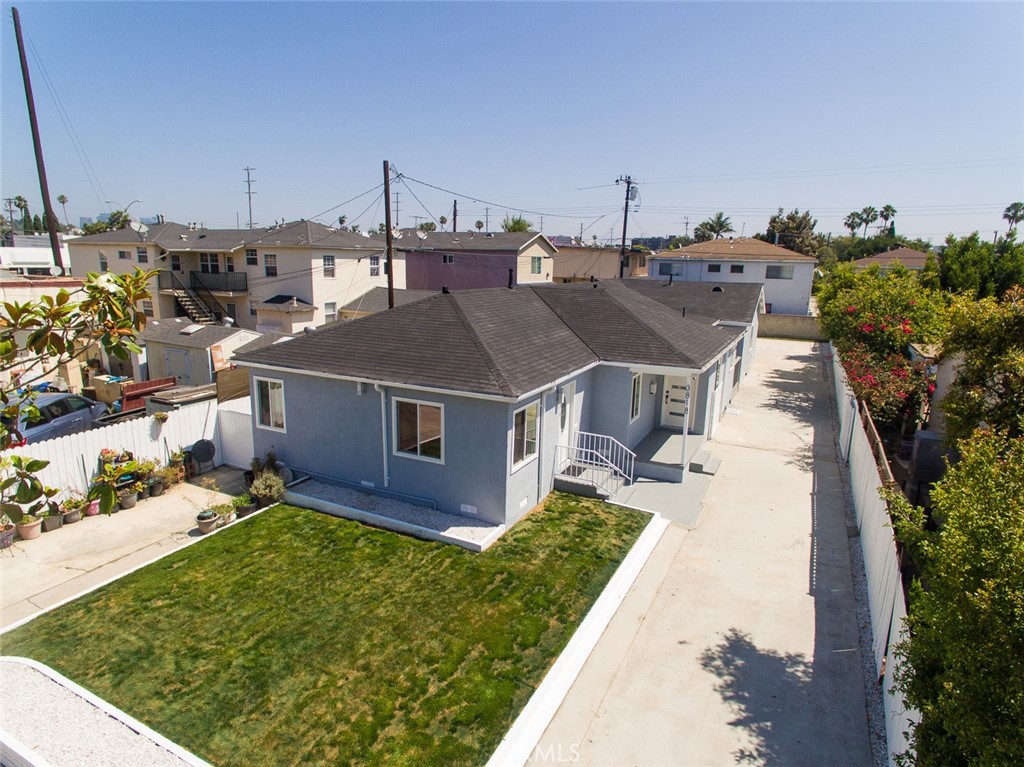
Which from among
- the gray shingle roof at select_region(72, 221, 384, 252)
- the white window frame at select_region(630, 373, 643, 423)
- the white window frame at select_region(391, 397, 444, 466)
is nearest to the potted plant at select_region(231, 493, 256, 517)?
the white window frame at select_region(391, 397, 444, 466)

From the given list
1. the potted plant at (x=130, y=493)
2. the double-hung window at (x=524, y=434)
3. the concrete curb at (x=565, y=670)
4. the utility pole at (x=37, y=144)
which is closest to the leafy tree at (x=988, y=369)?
the concrete curb at (x=565, y=670)

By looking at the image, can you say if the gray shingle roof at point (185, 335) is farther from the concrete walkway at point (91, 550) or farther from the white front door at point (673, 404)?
the white front door at point (673, 404)

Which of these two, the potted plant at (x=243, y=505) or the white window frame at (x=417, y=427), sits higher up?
the white window frame at (x=417, y=427)

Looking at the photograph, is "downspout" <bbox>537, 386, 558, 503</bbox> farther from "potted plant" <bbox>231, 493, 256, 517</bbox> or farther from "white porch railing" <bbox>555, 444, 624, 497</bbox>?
"potted plant" <bbox>231, 493, 256, 517</bbox>

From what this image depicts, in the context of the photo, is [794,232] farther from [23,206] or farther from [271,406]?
[23,206]

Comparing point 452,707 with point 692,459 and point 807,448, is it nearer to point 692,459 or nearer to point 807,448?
point 692,459

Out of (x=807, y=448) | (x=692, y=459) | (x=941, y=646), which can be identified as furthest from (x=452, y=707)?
(x=807, y=448)

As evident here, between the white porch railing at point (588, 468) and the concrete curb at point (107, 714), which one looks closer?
the concrete curb at point (107, 714)
